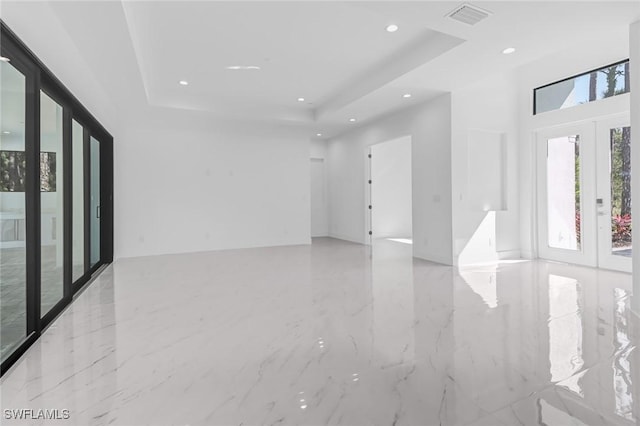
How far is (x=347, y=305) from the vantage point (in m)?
3.71

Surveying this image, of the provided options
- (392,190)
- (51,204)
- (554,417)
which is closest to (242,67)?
(51,204)

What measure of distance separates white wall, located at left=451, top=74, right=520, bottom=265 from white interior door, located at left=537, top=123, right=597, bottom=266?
1.45ft

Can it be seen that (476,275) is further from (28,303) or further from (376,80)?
(28,303)

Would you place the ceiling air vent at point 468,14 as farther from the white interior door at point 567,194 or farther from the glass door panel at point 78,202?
the glass door panel at point 78,202

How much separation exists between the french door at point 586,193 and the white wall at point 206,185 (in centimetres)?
515

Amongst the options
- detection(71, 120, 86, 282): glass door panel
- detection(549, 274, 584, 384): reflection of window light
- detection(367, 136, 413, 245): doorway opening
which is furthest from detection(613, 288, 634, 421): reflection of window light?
detection(367, 136, 413, 245): doorway opening

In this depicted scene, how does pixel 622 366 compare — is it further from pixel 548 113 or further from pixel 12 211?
pixel 548 113

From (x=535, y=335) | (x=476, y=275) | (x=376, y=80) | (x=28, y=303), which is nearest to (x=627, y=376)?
(x=535, y=335)

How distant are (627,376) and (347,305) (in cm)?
222

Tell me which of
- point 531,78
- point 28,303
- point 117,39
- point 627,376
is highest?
point 531,78

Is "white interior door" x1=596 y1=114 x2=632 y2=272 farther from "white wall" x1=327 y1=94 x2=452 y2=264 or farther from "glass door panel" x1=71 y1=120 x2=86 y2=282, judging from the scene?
"glass door panel" x1=71 y1=120 x2=86 y2=282

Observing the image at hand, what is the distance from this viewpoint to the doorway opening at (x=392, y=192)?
32.4 feet

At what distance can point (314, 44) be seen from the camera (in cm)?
439

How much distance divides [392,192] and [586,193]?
502 cm
